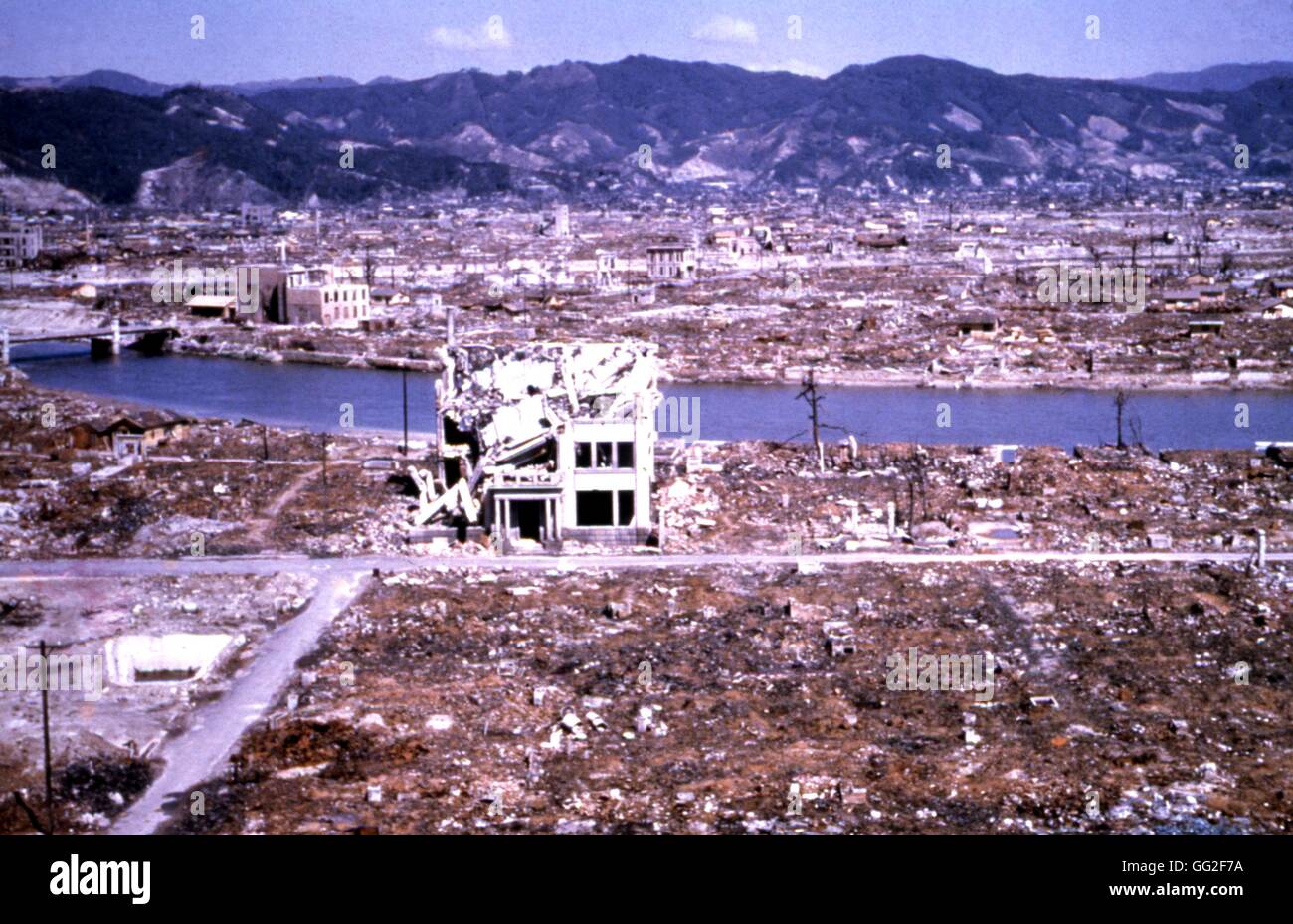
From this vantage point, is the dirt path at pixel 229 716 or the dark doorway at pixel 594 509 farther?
the dark doorway at pixel 594 509

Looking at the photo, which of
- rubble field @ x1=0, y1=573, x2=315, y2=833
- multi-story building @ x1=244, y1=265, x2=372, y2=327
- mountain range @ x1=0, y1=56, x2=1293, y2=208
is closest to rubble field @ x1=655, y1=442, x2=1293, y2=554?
rubble field @ x1=0, y1=573, x2=315, y2=833

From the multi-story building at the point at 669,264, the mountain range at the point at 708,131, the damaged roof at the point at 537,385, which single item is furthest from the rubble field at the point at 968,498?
the mountain range at the point at 708,131

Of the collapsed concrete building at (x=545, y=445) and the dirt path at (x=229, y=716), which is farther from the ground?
Result: the collapsed concrete building at (x=545, y=445)

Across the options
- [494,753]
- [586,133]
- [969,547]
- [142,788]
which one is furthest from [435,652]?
[586,133]

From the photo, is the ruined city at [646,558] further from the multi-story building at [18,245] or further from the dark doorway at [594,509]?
the multi-story building at [18,245]

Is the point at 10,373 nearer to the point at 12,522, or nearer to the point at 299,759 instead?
the point at 12,522

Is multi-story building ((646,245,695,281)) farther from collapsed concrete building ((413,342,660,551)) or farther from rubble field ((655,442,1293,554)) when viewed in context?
collapsed concrete building ((413,342,660,551))
